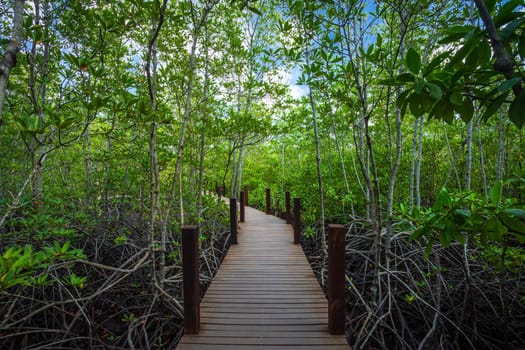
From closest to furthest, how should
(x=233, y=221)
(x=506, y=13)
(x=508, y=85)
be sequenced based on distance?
(x=508, y=85) < (x=506, y=13) < (x=233, y=221)

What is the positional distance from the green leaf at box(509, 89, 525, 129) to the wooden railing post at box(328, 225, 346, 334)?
1594mm

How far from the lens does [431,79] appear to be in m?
0.87

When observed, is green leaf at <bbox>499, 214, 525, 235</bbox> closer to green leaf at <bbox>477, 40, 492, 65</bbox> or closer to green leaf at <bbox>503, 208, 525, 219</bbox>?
green leaf at <bbox>503, 208, 525, 219</bbox>

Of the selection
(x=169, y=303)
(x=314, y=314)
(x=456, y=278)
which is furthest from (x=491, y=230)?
(x=456, y=278)

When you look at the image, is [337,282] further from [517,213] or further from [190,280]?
[517,213]

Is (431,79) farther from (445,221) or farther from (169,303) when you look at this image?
(169,303)

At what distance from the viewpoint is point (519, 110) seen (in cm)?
68

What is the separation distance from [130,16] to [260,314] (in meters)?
3.11

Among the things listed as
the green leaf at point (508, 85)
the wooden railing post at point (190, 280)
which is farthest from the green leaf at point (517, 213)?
the wooden railing post at point (190, 280)

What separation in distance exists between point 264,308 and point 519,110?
103 inches

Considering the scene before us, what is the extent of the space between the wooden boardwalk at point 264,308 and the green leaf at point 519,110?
206 centimetres

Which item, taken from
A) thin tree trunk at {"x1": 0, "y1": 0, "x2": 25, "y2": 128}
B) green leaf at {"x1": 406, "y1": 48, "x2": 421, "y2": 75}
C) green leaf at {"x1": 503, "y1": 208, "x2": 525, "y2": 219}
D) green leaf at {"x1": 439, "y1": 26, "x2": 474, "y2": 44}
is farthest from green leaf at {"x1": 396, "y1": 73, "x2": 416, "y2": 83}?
thin tree trunk at {"x1": 0, "y1": 0, "x2": 25, "y2": 128}

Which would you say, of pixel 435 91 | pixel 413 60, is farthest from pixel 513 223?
pixel 413 60

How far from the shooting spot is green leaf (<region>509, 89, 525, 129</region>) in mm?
663
